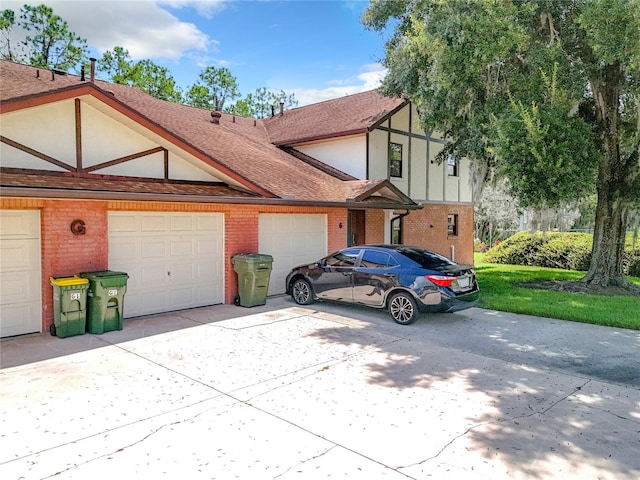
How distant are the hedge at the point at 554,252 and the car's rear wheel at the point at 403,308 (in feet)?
38.8

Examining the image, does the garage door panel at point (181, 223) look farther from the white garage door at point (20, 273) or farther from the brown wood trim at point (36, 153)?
the white garage door at point (20, 273)

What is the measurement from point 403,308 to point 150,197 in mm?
5197

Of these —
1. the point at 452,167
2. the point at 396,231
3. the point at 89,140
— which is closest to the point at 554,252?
the point at 452,167

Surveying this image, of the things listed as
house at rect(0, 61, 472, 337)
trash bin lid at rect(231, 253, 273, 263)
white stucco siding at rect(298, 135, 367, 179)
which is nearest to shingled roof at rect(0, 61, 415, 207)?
house at rect(0, 61, 472, 337)

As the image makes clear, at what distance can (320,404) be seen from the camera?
5.11 m

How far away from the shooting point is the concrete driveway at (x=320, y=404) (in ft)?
12.8

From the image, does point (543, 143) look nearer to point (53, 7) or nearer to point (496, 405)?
point (496, 405)

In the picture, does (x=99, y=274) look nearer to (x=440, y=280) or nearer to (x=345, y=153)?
(x=440, y=280)

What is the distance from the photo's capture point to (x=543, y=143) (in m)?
10.4

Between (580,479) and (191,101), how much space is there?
37546 millimetres

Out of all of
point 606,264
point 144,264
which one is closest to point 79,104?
point 144,264

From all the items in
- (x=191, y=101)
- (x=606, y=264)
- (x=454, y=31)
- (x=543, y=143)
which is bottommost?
(x=606, y=264)

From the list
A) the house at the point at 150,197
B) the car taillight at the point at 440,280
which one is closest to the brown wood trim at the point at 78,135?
the house at the point at 150,197

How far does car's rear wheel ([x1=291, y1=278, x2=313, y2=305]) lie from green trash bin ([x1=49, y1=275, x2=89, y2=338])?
4.66 meters
